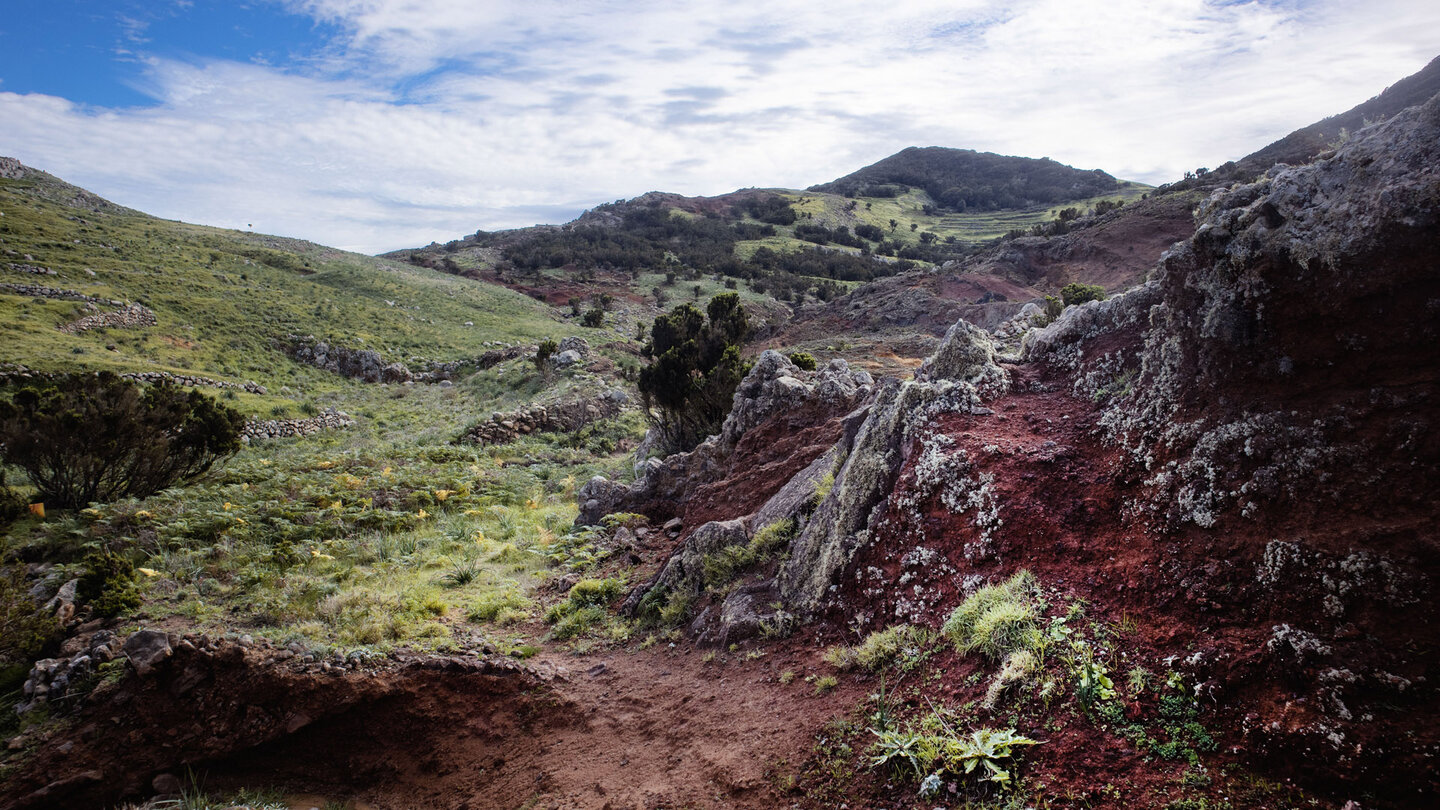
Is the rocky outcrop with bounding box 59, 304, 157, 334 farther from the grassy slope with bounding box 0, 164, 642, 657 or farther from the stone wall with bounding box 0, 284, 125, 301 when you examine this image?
the stone wall with bounding box 0, 284, 125, 301

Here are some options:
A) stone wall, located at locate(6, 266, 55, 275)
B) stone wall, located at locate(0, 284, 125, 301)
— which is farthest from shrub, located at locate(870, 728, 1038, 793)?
stone wall, located at locate(6, 266, 55, 275)

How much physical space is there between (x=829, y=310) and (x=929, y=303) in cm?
749

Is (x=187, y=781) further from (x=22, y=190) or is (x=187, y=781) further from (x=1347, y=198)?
(x=22, y=190)

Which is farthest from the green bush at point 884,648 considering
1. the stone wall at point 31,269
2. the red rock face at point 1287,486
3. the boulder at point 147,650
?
the stone wall at point 31,269

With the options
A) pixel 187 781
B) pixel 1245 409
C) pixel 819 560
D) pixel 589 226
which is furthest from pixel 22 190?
pixel 1245 409

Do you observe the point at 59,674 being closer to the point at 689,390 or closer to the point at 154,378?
the point at 689,390

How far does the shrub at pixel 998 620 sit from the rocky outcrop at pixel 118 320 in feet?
121

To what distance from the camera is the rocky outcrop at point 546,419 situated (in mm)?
21547

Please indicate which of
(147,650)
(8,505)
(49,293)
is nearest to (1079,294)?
(147,650)

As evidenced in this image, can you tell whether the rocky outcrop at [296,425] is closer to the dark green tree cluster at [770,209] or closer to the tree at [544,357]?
the tree at [544,357]

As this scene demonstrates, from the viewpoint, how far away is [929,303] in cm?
3800

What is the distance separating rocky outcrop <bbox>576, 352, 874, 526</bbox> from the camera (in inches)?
441

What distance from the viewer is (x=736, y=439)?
12.5 meters

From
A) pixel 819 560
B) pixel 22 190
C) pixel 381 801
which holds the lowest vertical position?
pixel 381 801
